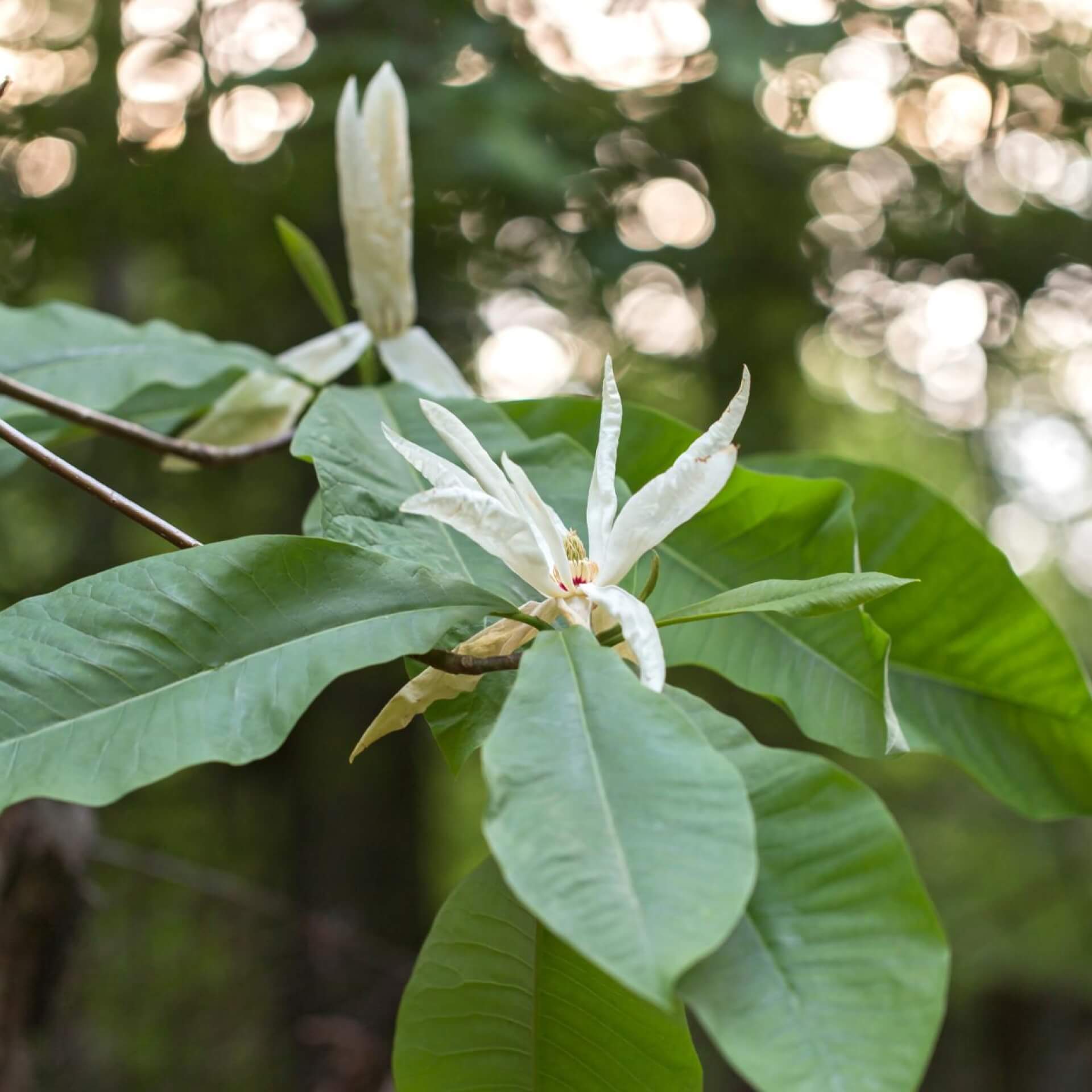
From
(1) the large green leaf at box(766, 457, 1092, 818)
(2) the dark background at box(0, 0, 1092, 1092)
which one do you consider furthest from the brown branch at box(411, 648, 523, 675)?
(2) the dark background at box(0, 0, 1092, 1092)

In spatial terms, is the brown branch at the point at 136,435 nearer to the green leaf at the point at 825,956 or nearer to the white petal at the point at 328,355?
the white petal at the point at 328,355

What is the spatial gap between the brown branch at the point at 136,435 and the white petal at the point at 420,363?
0.15 meters

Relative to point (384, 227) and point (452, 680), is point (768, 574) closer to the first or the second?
point (452, 680)

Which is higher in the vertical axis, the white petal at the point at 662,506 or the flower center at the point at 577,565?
the white petal at the point at 662,506

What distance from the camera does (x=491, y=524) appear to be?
1.96ft

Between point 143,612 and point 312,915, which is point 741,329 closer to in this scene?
point 312,915

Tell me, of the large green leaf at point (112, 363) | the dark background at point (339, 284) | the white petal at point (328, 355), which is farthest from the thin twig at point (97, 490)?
the dark background at point (339, 284)

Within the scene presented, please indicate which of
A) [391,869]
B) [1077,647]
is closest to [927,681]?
[391,869]

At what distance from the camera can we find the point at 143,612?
23.4 inches

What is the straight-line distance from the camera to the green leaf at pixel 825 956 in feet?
1.45

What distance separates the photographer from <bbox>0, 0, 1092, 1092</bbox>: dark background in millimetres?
1938

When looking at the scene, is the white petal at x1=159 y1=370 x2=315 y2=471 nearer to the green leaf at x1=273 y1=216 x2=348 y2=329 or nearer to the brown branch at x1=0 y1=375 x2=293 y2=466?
the brown branch at x1=0 y1=375 x2=293 y2=466

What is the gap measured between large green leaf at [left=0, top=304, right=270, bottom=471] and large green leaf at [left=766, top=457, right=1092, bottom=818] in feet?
2.19

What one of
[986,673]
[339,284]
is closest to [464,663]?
[986,673]
